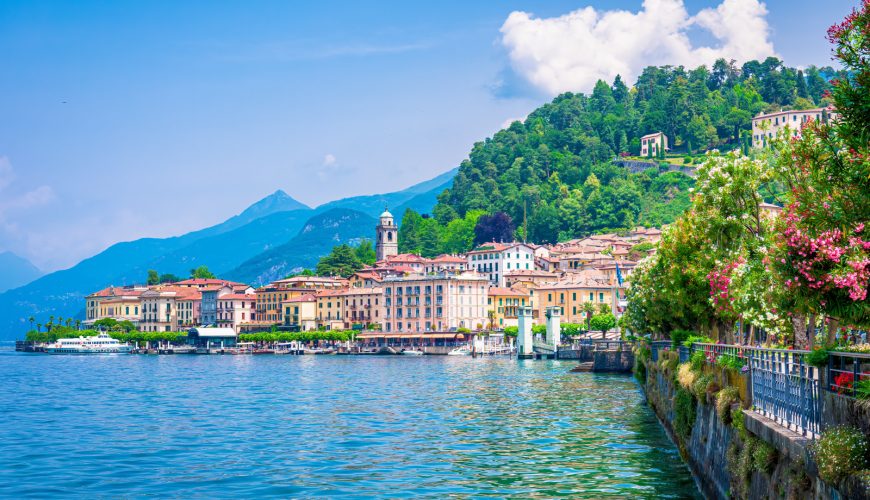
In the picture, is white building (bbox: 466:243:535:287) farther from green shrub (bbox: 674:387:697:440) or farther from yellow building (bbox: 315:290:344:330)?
green shrub (bbox: 674:387:697:440)

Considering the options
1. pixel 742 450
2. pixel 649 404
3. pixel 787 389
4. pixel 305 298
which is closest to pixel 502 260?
pixel 305 298

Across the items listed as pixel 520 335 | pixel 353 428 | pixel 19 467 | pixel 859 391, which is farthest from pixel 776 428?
pixel 520 335

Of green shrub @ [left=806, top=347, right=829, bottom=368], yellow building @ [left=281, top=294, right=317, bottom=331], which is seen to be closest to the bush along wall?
green shrub @ [left=806, top=347, right=829, bottom=368]

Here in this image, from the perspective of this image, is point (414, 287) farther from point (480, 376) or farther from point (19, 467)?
point (19, 467)

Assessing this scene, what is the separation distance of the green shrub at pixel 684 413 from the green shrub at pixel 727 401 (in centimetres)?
665

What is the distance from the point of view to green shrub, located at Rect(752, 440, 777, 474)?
16688 mm

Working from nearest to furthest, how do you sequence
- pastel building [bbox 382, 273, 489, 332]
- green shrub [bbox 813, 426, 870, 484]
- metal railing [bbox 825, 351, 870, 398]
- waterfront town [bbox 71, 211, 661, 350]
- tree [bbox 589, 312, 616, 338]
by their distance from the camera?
green shrub [bbox 813, 426, 870, 484] < metal railing [bbox 825, 351, 870, 398] < tree [bbox 589, 312, 616, 338] < waterfront town [bbox 71, 211, 661, 350] < pastel building [bbox 382, 273, 489, 332]

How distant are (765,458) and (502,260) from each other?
583 feet

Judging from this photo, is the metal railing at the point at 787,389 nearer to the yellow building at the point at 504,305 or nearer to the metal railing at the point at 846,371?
the metal railing at the point at 846,371

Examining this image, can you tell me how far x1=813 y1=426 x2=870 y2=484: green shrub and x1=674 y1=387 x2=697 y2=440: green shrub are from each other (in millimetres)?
15784

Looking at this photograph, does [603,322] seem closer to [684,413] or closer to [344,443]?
[344,443]

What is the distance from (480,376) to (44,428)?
5076 centimetres

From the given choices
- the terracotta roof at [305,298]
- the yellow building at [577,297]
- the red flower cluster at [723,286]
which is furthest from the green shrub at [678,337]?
the terracotta roof at [305,298]

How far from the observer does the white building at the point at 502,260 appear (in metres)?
194
